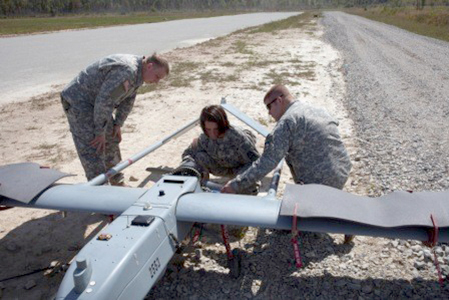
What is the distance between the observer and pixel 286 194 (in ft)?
9.84

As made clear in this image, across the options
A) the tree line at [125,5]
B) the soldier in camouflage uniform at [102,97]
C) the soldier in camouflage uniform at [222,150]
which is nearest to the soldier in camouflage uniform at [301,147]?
the soldier in camouflage uniform at [222,150]

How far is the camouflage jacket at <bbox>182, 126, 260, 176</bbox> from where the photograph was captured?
4.55 metres

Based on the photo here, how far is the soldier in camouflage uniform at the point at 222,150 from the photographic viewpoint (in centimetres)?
423

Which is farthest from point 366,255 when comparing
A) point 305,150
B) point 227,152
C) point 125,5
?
point 125,5

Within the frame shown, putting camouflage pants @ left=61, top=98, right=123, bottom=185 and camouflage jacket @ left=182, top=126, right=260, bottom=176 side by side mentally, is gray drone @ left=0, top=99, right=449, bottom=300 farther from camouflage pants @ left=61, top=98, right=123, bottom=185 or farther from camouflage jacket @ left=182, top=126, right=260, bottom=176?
camouflage jacket @ left=182, top=126, right=260, bottom=176

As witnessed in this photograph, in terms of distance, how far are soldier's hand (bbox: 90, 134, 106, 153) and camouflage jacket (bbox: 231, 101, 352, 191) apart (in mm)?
1752

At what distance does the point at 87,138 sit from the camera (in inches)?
179

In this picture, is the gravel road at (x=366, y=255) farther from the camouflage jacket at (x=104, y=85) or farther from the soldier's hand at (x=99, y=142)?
the camouflage jacket at (x=104, y=85)

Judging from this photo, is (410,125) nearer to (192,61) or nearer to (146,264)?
(146,264)

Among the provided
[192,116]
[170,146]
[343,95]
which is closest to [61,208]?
[170,146]

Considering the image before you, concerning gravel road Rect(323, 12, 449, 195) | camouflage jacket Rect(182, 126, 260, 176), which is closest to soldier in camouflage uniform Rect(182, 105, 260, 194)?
camouflage jacket Rect(182, 126, 260, 176)

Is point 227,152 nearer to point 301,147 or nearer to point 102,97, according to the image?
point 301,147

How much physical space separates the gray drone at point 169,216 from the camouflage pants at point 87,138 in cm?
111

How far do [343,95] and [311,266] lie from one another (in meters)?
7.29
